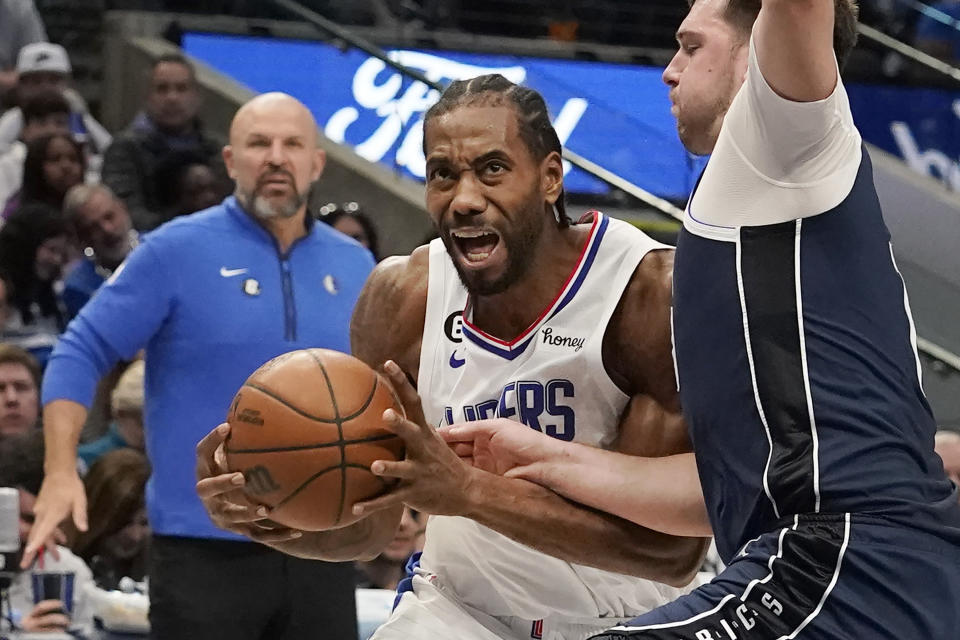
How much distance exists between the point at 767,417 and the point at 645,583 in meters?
1.13

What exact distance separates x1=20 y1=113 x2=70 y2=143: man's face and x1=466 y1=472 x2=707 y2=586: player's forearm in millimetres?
6538

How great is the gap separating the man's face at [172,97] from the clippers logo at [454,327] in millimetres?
5945

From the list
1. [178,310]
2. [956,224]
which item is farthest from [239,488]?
[956,224]

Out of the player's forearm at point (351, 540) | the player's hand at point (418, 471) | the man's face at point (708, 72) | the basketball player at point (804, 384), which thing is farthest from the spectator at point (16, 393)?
the basketball player at point (804, 384)

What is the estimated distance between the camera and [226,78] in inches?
422

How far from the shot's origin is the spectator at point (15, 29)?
1048cm

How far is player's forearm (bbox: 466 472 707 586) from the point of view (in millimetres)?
3312

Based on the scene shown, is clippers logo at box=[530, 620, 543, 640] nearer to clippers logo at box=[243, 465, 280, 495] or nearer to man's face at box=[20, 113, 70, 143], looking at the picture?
clippers logo at box=[243, 465, 280, 495]

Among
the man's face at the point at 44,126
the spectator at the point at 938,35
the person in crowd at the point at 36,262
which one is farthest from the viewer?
the spectator at the point at 938,35

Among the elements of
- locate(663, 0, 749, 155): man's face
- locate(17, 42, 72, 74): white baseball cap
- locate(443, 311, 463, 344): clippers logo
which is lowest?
locate(17, 42, 72, 74): white baseball cap

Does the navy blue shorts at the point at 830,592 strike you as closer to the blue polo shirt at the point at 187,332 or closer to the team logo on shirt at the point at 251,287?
the blue polo shirt at the point at 187,332

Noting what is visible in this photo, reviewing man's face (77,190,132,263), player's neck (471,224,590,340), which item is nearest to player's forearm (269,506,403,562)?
player's neck (471,224,590,340)

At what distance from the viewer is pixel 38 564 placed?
5355 millimetres

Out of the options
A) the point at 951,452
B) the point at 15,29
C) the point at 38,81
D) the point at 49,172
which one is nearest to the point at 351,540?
the point at 951,452
